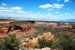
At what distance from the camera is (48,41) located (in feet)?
14.6

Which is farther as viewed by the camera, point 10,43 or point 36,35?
point 36,35

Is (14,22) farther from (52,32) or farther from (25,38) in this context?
(52,32)

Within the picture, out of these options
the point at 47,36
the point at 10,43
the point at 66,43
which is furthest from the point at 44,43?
Answer: the point at 10,43

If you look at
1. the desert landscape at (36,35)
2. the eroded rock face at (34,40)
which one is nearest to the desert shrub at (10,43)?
the desert landscape at (36,35)

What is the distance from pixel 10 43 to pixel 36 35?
25.2 inches

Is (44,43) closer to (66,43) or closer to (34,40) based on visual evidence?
(34,40)

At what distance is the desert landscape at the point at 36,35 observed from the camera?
4418 mm

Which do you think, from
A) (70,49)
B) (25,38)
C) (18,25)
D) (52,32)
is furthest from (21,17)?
(70,49)

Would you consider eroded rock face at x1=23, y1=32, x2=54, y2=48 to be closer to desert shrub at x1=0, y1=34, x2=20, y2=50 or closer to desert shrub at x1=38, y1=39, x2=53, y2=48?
desert shrub at x1=38, y1=39, x2=53, y2=48

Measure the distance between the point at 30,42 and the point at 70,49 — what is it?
0.94m

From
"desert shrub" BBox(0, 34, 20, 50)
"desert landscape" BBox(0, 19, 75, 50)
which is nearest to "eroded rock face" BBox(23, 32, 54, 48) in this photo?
"desert landscape" BBox(0, 19, 75, 50)

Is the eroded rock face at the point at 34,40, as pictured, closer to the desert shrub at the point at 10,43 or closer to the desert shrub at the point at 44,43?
the desert shrub at the point at 44,43

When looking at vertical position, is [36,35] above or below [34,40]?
above

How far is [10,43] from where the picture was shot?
439cm
